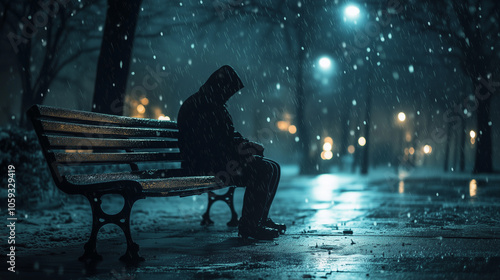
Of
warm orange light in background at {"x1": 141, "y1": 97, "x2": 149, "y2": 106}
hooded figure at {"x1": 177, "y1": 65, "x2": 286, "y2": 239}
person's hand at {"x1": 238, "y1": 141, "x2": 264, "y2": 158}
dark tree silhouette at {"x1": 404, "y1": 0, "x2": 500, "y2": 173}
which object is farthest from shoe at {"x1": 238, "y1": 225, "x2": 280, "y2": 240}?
warm orange light in background at {"x1": 141, "y1": 97, "x2": 149, "y2": 106}

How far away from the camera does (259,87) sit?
3303 centimetres

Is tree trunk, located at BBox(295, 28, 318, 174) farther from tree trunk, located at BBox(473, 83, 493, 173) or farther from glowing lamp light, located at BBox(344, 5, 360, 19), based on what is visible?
tree trunk, located at BBox(473, 83, 493, 173)

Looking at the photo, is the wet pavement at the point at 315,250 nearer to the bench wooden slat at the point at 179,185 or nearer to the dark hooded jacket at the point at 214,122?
the bench wooden slat at the point at 179,185

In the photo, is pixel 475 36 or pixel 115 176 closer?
pixel 115 176

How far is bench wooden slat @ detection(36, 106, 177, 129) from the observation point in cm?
529

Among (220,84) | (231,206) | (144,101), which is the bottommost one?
(231,206)

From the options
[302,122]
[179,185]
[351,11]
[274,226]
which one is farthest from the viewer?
[302,122]

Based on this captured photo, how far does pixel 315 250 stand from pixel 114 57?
630 cm

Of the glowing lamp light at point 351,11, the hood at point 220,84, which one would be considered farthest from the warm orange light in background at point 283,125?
the hood at point 220,84

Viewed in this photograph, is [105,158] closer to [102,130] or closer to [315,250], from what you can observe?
[102,130]

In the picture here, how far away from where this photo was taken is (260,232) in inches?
241

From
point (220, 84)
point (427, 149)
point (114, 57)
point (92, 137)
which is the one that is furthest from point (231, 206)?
point (427, 149)

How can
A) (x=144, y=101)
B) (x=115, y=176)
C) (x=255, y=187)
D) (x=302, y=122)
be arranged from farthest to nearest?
(x=144, y=101) → (x=302, y=122) → (x=255, y=187) → (x=115, y=176)

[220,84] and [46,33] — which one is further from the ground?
[46,33]
